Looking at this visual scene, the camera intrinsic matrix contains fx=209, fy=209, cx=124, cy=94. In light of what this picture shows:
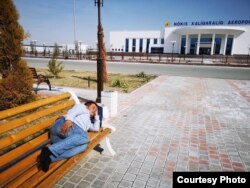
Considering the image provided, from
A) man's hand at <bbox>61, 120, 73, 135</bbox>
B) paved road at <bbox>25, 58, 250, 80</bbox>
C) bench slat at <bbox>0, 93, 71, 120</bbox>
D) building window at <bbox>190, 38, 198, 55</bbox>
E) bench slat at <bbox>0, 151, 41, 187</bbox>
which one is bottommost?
paved road at <bbox>25, 58, 250, 80</bbox>

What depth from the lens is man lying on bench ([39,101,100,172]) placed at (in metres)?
2.62

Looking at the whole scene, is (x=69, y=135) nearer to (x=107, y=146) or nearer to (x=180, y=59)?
(x=107, y=146)

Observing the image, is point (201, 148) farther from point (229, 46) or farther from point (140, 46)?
point (140, 46)

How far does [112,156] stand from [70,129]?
1.15 meters

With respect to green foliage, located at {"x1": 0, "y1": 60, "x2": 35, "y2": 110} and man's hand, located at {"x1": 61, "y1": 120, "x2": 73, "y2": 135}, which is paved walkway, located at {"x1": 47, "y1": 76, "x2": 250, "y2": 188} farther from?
green foliage, located at {"x1": 0, "y1": 60, "x2": 35, "y2": 110}

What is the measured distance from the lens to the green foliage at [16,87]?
5660 mm

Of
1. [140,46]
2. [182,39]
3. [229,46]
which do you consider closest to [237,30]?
[229,46]

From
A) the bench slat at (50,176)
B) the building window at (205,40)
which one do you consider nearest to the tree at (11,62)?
the bench slat at (50,176)

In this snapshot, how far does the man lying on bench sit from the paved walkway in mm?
595

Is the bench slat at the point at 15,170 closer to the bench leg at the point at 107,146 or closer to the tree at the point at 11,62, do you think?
the bench leg at the point at 107,146

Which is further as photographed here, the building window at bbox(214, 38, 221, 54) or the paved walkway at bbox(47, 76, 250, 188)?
the building window at bbox(214, 38, 221, 54)

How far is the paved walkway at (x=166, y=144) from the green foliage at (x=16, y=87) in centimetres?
267

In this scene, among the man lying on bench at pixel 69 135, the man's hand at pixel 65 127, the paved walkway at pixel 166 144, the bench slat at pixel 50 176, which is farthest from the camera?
the paved walkway at pixel 166 144

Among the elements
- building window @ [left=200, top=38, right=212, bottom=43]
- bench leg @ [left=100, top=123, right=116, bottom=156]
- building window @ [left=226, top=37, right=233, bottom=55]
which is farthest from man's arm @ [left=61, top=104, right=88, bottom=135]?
building window @ [left=226, top=37, right=233, bottom=55]
